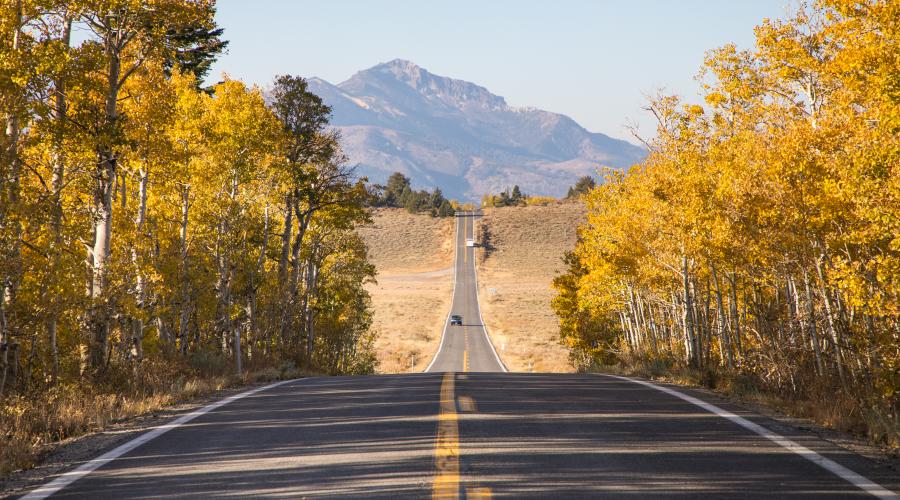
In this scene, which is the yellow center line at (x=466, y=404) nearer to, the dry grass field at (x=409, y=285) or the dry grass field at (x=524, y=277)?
the dry grass field at (x=409, y=285)

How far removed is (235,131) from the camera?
2558 cm

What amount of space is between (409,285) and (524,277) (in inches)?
614

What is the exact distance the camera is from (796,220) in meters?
13.8

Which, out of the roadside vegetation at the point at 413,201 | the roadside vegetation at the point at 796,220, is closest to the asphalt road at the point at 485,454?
the roadside vegetation at the point at 796,220

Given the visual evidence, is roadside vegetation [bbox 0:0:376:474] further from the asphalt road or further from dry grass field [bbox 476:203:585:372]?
dry grass field [bbox 476:203:585:372]

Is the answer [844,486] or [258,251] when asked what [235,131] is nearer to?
[258,251]

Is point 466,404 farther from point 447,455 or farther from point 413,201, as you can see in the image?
point 413,201

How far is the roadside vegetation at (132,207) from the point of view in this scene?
12.4 metres

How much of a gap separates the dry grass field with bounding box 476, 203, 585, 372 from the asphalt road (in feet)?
138

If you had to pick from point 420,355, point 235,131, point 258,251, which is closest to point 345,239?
point 258,251

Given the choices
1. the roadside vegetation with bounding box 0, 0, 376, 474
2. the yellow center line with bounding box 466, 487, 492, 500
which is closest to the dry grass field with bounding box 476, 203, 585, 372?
the roadside vegetation with bounding box 0, 0, 376, 474

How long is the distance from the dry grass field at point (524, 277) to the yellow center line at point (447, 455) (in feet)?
141

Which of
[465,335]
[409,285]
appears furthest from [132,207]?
[409,285]

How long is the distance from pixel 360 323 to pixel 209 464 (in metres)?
41.6
